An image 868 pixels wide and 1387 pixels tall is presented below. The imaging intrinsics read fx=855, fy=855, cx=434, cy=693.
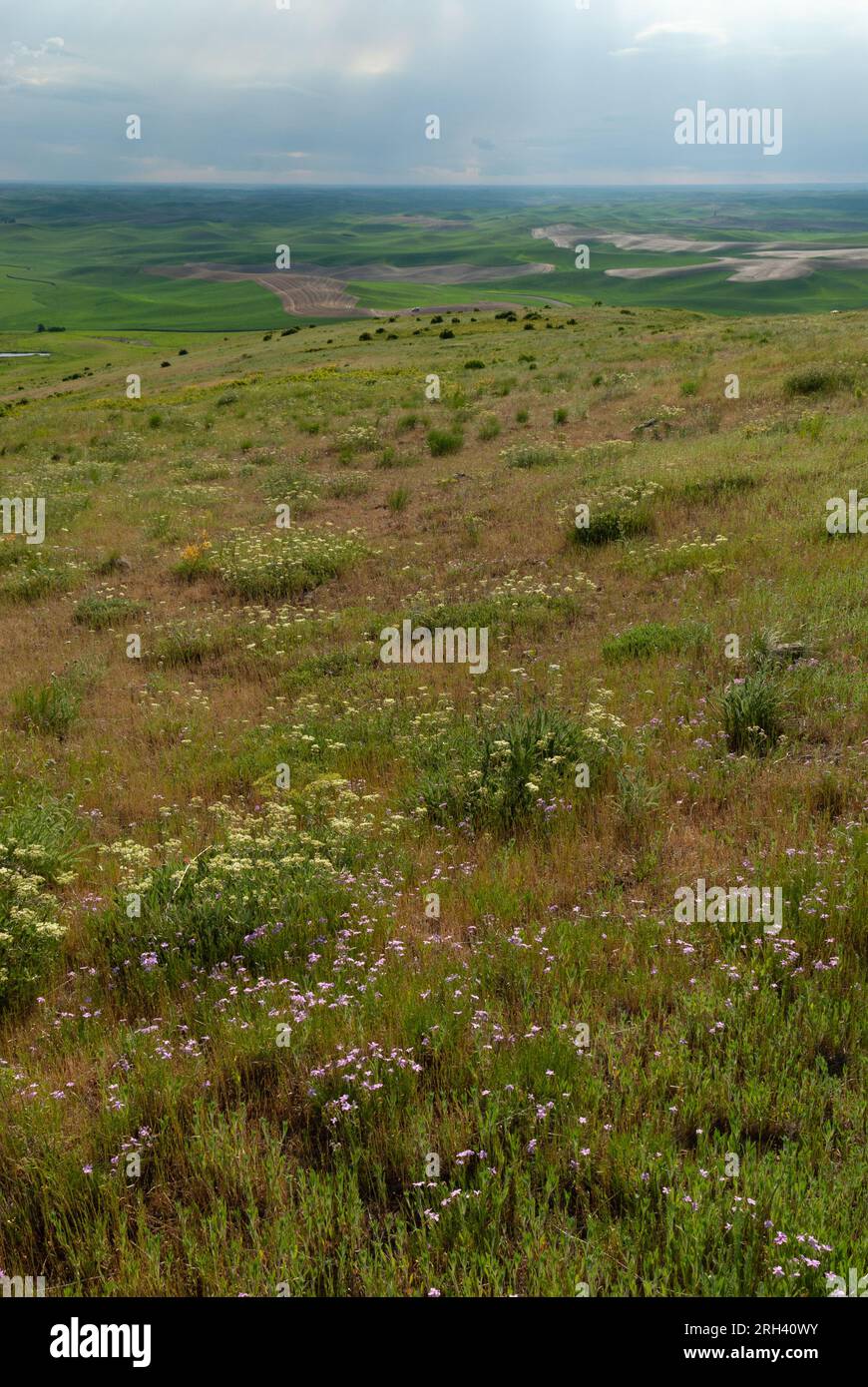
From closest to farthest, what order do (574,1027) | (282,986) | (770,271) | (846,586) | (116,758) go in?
1. (574,1027)
2. (282,986)
3. (116,758)
4. (846,586)
5. (770,271)

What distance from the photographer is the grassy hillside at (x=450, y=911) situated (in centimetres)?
317

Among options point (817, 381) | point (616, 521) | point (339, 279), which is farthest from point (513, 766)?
point (339, 279)

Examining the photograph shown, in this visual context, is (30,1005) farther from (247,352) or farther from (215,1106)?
(247,352)

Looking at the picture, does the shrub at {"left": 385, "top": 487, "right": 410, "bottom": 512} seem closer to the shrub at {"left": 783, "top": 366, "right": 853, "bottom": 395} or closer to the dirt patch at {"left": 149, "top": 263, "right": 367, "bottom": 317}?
the shrub at {"left": 783, "top": 366, "right": 853, "bottom": 395}

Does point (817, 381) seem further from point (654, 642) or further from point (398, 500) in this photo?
point (654, 642)

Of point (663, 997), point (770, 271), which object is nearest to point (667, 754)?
point (663, 997)

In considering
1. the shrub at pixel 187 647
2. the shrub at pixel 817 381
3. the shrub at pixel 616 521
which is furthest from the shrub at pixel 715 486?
the shrub at pixel 817 381

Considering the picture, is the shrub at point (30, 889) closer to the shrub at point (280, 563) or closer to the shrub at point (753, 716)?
the shrub at point (753, 716)

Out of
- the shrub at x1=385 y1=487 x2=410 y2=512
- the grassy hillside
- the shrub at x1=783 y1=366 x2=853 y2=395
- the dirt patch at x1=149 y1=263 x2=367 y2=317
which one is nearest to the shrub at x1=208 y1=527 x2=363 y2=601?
the grassy hillside

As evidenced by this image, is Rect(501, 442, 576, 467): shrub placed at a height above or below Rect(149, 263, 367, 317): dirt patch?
below

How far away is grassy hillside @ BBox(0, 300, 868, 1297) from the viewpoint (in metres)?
3.17

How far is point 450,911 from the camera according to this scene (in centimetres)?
542

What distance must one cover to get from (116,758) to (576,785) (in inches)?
196
